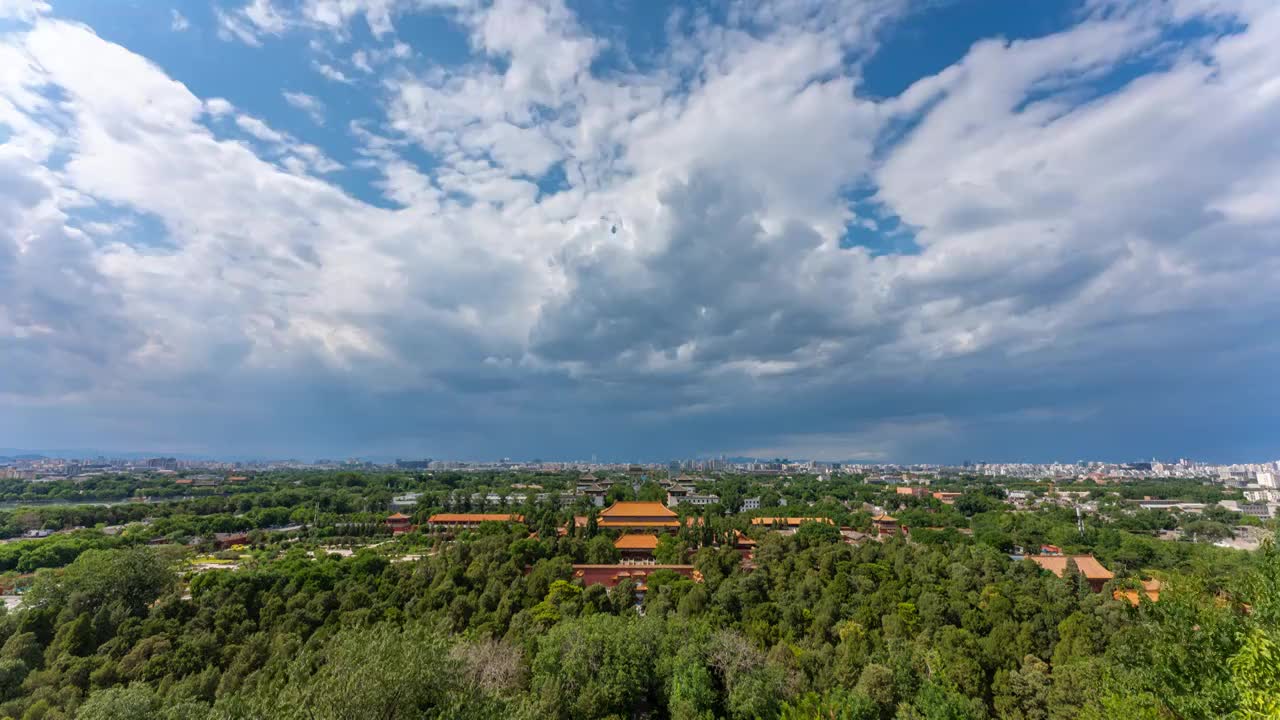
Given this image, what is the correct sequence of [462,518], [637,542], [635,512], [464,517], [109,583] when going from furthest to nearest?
[464,517]
[462,518]
[635,512]
[637,542]
[109,583]

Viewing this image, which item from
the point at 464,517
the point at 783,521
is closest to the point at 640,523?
the point at 783,521

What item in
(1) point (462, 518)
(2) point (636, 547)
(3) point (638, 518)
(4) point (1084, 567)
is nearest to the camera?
(4) point (1084, 567)

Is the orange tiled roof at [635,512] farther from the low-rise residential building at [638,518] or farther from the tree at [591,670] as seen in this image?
the tree at [591,670]

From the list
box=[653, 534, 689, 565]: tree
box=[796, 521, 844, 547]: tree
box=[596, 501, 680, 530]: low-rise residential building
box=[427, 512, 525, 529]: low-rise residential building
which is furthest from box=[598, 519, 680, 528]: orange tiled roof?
box=[796, 521, 844, 547]: tree

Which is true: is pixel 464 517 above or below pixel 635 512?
below

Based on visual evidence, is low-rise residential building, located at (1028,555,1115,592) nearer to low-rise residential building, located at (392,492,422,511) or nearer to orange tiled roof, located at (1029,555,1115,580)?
orange tiled roof, located at (1029,555,1115,580)

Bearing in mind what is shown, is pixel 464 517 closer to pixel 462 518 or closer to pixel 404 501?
pixel 462 518

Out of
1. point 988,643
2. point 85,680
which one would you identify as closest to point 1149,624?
point 988,643
